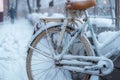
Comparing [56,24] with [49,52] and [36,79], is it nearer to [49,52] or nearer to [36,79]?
[49,52]

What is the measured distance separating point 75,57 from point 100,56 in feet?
1.08

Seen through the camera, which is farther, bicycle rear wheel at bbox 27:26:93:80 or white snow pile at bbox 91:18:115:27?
white snow pile at bbox 91:18:115:27

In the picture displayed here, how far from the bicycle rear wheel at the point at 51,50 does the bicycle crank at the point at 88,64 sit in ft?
0.33

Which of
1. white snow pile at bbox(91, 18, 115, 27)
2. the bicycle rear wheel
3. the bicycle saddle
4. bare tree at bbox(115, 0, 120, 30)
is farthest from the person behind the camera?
white snow pile at bbox(91, 18, 115, 27)

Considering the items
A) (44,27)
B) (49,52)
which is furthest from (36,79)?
(44,27)

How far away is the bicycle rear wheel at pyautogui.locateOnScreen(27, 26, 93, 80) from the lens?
5.11 m

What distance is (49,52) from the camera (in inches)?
206

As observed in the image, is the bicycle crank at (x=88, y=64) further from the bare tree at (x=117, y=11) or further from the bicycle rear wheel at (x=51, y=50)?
the bare tree at (x=117, y=11)

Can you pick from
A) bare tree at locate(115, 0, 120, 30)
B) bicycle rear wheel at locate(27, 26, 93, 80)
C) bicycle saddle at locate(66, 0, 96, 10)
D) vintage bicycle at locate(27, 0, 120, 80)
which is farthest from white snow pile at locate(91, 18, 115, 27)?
bicycle saddle at locate(66, 0, 96, 10)

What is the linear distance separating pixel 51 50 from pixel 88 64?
530 millimetres

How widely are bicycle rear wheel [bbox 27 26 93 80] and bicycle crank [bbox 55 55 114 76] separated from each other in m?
0.10

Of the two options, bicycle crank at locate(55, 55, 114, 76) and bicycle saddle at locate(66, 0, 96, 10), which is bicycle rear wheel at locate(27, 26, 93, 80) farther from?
bicycle saddle at locate(66, 0, 96, 10)

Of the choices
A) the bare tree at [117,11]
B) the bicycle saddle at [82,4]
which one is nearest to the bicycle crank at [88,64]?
the bicycle saddle at [82,4]

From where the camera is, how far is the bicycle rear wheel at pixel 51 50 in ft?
16.8
